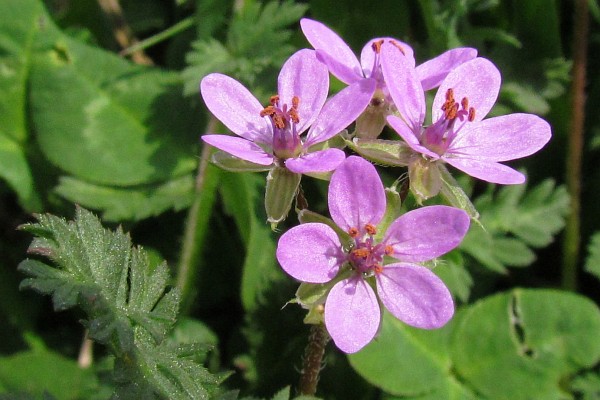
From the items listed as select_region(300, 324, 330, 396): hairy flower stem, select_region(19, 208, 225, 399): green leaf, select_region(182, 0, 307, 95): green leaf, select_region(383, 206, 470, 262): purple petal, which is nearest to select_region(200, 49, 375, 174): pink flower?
select_region(383, 206, 470, 262): purple petal

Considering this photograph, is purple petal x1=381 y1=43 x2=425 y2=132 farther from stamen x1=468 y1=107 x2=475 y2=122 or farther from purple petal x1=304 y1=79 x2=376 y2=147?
stamen x1=468 y1=107 x2=475 y2=122

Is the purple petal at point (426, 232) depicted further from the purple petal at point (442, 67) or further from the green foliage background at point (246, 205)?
the green foliage background at point (246, 205)

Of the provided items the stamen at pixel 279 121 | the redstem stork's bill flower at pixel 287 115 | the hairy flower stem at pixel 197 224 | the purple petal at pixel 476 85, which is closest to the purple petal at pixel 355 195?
the redstem stork's bill flower at pixel 287 115

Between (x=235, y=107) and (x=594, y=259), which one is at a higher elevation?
(x=235, y=107)

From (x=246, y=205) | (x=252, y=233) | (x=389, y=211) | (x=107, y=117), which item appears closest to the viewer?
(x=389, y=211)

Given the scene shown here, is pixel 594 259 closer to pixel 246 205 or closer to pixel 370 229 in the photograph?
pixel 246 205

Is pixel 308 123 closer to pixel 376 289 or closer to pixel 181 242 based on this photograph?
pixel 376 289

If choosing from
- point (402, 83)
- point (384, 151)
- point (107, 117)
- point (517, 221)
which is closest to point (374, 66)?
point (402, 83)

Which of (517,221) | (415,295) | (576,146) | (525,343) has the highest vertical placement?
(415,295)
